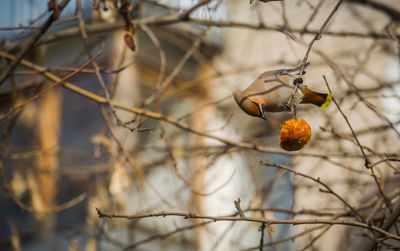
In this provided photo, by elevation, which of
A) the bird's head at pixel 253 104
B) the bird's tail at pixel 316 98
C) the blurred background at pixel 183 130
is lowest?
the bird's head at pixel 253 104

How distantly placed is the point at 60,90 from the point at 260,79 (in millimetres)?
2656

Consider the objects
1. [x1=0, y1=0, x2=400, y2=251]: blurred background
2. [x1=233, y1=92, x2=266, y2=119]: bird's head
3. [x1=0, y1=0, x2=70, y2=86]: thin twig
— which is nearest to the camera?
[x1=233, y1=92, x2=266, y2=119]: bird's head

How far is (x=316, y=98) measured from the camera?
0.84 m

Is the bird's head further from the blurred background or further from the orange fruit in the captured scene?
the blurred background

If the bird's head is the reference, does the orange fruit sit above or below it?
below

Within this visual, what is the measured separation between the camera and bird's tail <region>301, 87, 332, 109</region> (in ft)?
2.73

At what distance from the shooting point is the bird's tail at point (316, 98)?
832mm

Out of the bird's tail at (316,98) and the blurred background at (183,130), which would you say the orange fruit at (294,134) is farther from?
the blurred background at (183,130)

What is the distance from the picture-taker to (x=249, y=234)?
→ 295 centimetres

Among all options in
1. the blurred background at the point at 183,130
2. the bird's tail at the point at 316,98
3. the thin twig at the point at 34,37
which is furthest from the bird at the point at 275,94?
the blurred background at the point at 183,130

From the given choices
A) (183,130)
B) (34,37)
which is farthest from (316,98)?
(183,130)

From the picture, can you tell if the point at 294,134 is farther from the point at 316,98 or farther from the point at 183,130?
the point at 183,130

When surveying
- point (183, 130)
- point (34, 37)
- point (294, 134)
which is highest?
point (183, 130)

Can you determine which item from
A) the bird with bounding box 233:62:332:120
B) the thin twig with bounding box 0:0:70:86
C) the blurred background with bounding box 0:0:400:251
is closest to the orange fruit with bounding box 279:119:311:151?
the bird with bounding box 233:62:332:120
